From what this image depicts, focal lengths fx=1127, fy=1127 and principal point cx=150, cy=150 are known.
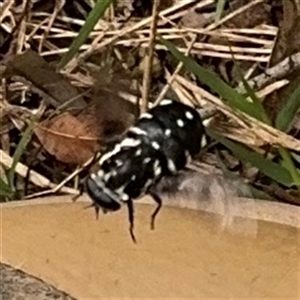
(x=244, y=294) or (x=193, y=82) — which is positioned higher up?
(x=193, y=82)

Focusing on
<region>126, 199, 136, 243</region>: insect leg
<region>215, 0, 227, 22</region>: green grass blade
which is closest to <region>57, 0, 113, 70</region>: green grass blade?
<region>215, 0, 227, 22</region>: green grass blade

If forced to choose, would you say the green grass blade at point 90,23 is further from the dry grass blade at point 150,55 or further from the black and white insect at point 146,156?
the black and white insect at point 146,156

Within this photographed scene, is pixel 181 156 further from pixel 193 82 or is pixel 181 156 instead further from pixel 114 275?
pixel 193 82

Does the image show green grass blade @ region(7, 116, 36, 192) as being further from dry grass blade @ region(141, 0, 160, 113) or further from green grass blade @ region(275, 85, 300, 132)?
green grass blade @ region(275, 85, 300, 132)

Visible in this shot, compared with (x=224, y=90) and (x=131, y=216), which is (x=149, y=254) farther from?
(x=224, y=90)

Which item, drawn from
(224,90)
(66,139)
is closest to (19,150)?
(66,139)

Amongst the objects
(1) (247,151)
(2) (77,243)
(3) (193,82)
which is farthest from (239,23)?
(2) (77,243)
